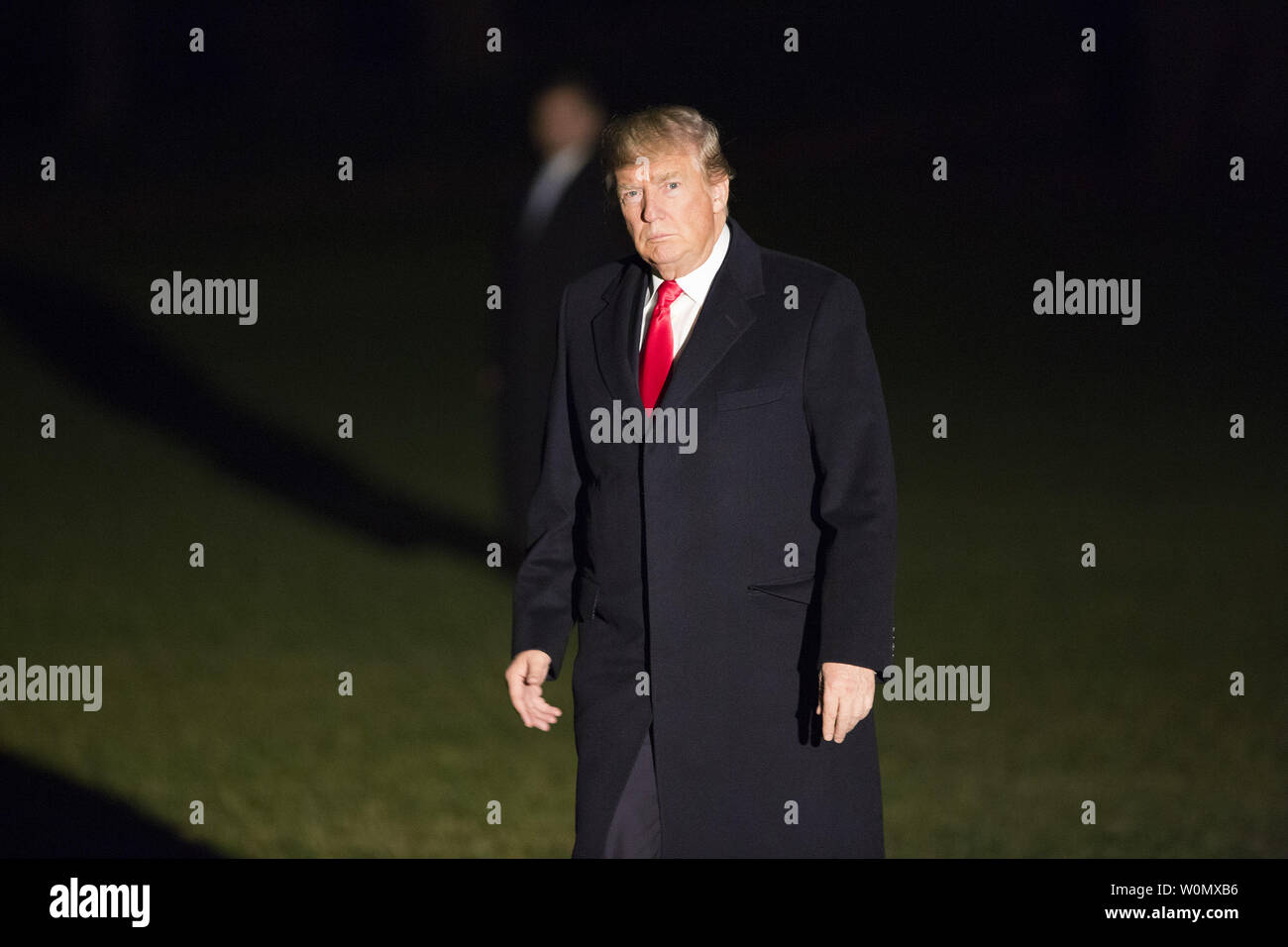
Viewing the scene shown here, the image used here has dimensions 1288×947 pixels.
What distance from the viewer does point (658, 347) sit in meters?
3.89

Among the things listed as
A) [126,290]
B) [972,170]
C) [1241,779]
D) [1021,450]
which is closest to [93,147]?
[126,290]

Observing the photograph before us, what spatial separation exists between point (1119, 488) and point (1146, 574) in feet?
6.92

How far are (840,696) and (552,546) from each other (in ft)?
2.54

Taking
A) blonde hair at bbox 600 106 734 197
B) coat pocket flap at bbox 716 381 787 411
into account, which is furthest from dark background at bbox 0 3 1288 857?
blonde hair at bbox 600 106 734 197

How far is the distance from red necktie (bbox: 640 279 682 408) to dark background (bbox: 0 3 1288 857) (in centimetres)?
258

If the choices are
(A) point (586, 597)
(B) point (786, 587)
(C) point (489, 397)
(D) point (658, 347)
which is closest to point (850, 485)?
(B) point (786, 587)

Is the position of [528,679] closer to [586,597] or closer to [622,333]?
[586,597]

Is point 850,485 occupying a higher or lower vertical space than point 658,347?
lower

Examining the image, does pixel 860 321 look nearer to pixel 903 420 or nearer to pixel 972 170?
pixel 903 420

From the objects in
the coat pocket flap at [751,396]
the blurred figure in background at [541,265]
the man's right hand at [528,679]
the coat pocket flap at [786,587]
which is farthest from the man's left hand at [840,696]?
the blurred figure in background at [541,265]

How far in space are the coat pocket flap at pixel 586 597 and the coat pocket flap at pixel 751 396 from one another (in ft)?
1.69

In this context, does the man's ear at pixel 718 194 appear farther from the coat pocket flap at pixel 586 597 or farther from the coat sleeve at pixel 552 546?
the coat pocket flap at pixel 586 597

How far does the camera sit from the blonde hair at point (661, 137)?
3791 millimetres

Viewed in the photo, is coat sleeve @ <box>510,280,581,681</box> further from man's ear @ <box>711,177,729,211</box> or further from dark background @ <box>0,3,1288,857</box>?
dark background @ <box>0,3,1288,857</box>
